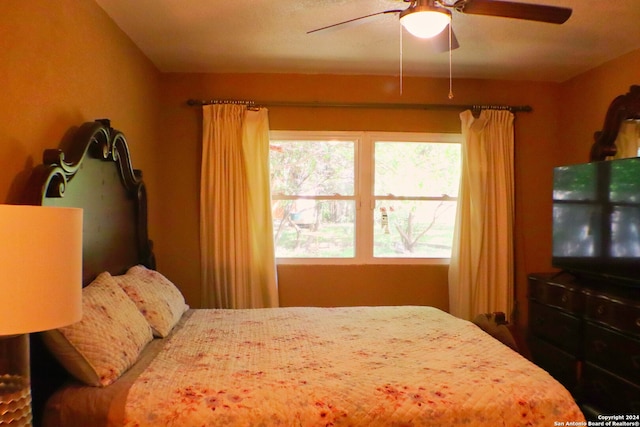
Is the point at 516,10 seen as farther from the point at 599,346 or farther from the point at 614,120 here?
the point at 599,346

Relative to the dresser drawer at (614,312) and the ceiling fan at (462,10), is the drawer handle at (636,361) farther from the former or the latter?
the ceiling fan at (462,10)

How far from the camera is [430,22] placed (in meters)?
1.89

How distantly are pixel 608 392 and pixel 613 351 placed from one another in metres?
0.24

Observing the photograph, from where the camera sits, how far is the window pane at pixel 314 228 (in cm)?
385

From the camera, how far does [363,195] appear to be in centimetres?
386

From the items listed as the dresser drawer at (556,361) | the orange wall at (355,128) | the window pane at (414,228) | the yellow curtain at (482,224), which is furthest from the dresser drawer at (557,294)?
the window pane at (414,228)

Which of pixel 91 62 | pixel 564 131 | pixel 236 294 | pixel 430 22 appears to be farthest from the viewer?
pixel 564 131

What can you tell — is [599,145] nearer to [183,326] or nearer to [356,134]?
[356,134]

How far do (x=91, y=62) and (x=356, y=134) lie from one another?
206 cm

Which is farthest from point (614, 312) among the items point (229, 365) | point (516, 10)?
point (229, 365)

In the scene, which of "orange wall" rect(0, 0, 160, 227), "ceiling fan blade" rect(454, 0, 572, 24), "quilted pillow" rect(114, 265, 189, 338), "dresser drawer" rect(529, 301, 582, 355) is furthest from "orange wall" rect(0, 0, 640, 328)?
"ceiling fan blade" rect(454, 0, 572, 24)

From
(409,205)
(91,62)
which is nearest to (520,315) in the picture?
(409,205)

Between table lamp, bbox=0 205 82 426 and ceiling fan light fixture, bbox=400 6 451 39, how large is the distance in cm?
143

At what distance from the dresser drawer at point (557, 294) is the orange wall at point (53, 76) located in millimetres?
2951
